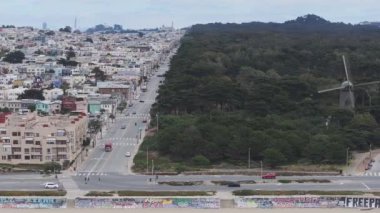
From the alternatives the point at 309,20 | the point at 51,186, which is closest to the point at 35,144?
the point at 51,186

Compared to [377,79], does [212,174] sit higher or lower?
lower

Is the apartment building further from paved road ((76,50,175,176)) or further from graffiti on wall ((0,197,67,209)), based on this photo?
graffiti on wall ((0,197,67,209))

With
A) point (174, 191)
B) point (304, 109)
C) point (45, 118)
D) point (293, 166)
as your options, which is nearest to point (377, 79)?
point (304, 109)

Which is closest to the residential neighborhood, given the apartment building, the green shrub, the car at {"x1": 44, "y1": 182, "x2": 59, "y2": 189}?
the apartment building

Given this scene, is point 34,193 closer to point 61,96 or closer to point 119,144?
point 119,144

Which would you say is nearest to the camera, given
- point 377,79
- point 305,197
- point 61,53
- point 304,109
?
point 305,197

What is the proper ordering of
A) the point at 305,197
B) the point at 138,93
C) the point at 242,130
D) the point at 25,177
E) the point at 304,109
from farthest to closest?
the point at 138,93, the point at 304,109, the point at 242,130, the point at 25,177, the point at 305,197

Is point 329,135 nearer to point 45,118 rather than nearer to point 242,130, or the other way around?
point 242,130
